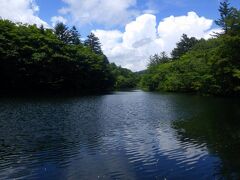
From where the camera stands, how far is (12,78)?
79.6 m

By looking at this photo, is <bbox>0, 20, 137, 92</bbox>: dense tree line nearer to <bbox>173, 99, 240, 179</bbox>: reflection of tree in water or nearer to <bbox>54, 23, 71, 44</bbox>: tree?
<bbox>54, 23, 71, 44</bbox>: tree

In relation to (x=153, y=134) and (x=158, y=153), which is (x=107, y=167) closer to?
(x=158, y=153)

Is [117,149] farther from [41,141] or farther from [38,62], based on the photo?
[38,62]

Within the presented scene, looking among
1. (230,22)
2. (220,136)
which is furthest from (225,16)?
(220,136)

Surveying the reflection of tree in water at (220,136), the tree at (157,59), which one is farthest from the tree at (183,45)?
the reflection of tree in water at (220,136)

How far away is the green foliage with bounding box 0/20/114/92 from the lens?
78.6 metres

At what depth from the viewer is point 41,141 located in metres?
23.2

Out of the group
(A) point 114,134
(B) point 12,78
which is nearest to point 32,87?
(B) point 12,78

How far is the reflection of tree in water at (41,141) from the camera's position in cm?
1717

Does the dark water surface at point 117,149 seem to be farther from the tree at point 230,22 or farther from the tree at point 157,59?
the tree at point 157,59

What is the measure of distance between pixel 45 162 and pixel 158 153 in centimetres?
639

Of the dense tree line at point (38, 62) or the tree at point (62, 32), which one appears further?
the tree at point (62, 32)

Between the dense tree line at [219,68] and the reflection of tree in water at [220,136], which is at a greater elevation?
the dense tree line at [219,68]

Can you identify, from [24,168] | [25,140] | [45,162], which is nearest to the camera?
[24,168]
